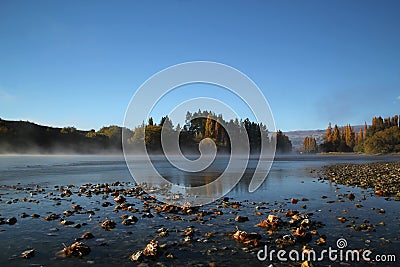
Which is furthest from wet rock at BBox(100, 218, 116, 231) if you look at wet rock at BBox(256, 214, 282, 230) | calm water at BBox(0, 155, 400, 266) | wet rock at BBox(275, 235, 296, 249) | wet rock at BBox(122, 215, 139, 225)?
wet rock at BBox(275, 235, 296, 249)

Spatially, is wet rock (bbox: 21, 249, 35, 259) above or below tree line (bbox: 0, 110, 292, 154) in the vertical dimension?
below

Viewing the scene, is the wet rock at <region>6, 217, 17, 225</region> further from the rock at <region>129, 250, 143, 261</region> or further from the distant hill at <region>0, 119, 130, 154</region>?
the distant hill at <region>0, 119, 130, 154</region>

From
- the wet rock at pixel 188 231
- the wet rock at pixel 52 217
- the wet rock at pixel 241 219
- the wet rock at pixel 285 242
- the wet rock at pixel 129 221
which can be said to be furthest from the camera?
the wet rock at pixel 52 217

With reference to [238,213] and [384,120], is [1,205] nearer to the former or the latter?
[238,213]

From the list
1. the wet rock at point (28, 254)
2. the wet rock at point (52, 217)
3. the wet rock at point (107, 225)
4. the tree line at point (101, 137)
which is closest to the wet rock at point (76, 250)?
the wet rock at point (28, 254)

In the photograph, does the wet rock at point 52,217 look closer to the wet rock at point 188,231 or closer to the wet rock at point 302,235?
the wet rock at point 188,231

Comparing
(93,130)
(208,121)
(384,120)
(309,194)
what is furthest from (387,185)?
(384,120)

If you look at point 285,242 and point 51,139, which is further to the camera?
point 51,139

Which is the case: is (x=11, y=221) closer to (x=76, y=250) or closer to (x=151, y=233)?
(x=76, y=250)

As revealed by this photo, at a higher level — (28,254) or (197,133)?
(197,133)

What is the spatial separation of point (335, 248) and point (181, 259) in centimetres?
447

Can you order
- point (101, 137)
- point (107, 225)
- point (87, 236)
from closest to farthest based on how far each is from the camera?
point (87, 236)
point (107, 225)
point (101, 137)

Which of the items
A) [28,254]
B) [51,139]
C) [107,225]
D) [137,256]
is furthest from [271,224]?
[51,139]

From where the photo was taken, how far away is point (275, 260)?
7.11 meters
